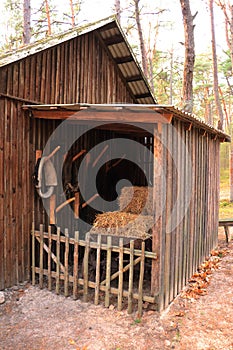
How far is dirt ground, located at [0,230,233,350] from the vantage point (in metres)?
4.35

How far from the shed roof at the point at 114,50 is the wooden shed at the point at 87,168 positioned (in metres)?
0.03

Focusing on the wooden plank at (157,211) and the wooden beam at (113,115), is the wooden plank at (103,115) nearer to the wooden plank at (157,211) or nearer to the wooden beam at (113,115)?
the wooden beam at (113,115)

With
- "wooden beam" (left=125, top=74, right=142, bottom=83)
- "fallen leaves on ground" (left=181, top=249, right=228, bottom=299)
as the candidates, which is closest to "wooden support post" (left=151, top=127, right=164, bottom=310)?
"fallen leaves on ground" (left=181, top=249, right=228, bottom=299)

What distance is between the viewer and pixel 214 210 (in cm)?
845

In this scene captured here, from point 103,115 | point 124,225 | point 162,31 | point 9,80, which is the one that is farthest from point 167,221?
point 162,31

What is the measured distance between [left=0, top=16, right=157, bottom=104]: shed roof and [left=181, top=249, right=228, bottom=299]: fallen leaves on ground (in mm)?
4455

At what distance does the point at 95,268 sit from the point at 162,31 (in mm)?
20868

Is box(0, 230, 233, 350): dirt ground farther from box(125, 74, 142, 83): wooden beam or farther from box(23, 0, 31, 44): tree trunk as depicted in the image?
box(23, 0, 31, 44): tree trunk

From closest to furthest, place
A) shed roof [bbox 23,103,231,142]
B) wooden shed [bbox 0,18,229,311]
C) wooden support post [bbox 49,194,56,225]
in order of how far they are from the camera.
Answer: shed roof [bbox 23,103,231,142] → wooden shed [bbox 0,18,229,311] → wooden support post [bbox 49,194,56,225]

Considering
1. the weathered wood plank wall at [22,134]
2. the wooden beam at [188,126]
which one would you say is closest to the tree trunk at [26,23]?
the weathered wood plank wall at [22,134]

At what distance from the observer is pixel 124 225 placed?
5.59m

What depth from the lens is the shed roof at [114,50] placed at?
232 inches

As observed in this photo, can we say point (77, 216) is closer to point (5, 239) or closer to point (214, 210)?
point (5, 239)

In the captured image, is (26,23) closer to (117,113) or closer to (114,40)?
(114,40)
